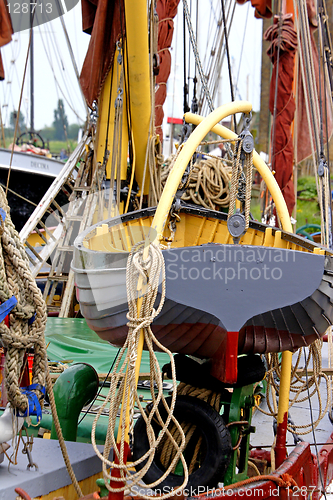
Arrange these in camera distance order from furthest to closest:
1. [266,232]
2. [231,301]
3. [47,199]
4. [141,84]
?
[47,199] < [141,84] < [266,232] < [231,301]

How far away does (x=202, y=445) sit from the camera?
2.77 meters

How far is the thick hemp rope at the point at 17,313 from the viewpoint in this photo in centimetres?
215

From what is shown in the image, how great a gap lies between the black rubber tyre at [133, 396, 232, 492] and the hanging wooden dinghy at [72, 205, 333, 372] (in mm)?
312

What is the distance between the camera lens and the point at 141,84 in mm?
5684

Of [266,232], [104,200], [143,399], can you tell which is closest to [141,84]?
[104,200]

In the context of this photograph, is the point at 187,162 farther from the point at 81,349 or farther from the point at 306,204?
the point at 306,204

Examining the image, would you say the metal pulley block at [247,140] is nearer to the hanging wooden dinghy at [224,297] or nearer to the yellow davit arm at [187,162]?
the yellow davit arm at [187,162]

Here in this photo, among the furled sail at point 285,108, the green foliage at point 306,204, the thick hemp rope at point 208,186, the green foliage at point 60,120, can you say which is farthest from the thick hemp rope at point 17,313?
the green foliage at point 306,204

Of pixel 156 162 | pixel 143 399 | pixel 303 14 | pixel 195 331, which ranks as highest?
pixel 303 14

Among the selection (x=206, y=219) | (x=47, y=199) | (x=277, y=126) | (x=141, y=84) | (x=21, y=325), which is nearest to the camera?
(x=21, y=325)

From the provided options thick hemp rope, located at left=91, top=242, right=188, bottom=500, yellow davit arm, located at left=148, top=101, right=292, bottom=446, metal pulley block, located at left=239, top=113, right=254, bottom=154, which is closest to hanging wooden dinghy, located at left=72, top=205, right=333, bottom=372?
thick hemp rope, located at left=91, top=242, right=188, bottom=500

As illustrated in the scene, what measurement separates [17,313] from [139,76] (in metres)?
4.15

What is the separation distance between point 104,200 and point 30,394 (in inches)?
165

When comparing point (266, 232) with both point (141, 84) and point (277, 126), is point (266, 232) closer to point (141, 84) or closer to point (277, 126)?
point (141, 84)
